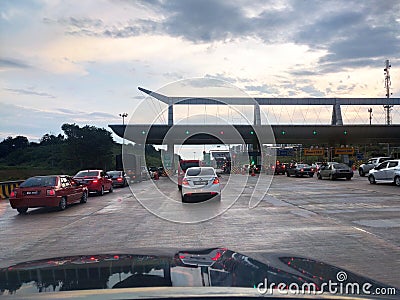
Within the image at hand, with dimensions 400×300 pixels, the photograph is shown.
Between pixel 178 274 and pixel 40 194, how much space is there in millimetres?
14896

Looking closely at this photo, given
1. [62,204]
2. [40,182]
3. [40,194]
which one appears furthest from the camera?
[62,204]

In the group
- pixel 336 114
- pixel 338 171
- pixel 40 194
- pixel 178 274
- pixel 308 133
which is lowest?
pixel 40 194

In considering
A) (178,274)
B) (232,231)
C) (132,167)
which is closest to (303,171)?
(132,167)

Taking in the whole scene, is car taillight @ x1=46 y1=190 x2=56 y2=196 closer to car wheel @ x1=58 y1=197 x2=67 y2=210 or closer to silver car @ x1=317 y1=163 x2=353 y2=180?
car wheel @ x1=58 y1=197 x2=67 y2=210

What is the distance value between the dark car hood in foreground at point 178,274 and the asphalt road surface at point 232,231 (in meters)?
0.86

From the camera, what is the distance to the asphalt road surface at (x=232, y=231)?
840cm

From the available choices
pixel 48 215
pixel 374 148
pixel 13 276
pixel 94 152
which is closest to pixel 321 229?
pixel 13 276

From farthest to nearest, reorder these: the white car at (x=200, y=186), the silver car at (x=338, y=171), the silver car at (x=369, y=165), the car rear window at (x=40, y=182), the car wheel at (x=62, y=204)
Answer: the silver car at (x=369, y=165)
the silver car at (x=338, y=171)
the white car at (x=200, y=186)
the car wheel at (x=62, y=204)
the car rear window at (x=40, y=182)

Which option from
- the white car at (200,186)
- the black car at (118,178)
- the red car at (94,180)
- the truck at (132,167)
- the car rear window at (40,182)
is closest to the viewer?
the car rear window at (40,182)

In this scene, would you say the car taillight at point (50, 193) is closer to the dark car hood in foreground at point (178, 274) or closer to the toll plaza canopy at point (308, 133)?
the dark car hood in foreground at point (178, 274)

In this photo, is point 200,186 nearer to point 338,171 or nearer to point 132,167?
point 338,171

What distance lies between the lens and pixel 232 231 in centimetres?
1112

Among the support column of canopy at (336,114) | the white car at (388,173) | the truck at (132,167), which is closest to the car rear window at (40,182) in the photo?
the truck at (132,167)

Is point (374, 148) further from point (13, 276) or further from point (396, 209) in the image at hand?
point (13, 276)
